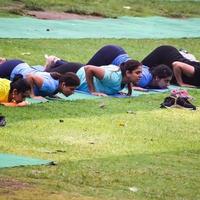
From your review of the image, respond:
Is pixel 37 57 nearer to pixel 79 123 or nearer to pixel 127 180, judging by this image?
pixel 79 123

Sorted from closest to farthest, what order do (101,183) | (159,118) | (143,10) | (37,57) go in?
1. (101,183)
2. (159,118)
3. (37,57)
4. (143,10)

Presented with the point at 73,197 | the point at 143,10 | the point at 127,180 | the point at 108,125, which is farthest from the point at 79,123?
the point at 143,10

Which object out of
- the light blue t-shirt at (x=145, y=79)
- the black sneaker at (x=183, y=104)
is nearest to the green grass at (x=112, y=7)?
the light blue t-shirt at (x=145, y=79)

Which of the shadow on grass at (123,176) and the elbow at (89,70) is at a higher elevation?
the shadow on grass at (123,176)

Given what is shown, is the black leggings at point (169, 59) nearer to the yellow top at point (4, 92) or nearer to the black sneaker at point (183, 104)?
the black sneaker at point (183, 104)

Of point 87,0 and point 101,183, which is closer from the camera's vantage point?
point 101,183

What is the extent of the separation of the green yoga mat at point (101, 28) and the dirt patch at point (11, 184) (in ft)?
31.6

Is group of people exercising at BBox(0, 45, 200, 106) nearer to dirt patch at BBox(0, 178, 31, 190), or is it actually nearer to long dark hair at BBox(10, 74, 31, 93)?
long dark hair at BBox(10, 74, 31, 93)

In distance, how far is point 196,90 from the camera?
584 inches

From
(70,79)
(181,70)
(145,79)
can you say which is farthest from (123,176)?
(181,70)

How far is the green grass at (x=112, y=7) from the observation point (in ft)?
73.3

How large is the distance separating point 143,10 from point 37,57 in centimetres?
795

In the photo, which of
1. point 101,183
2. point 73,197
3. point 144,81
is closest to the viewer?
point 73,197

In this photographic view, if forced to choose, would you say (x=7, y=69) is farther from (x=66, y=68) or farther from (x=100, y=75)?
(x=100, y=75)
